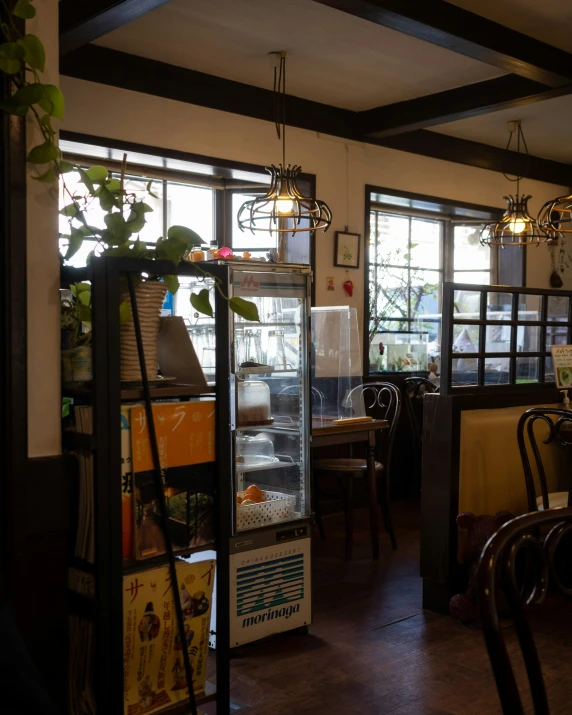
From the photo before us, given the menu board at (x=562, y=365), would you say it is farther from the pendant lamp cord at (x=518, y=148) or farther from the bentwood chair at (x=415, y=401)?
the pendant lamp cord at (x=518, y=148)

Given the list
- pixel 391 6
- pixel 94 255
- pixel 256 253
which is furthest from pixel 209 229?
pixel 94 255

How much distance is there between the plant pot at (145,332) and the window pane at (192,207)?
9.62 feet

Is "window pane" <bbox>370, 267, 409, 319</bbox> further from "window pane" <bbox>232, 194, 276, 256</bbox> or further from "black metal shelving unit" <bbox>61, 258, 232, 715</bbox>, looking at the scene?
"black metal shelving unit" <bbox>61, 258, 232, 715</bbox>

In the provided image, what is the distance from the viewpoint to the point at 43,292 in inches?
81.9

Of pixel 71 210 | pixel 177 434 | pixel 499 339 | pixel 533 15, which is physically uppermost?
pixel 533 15

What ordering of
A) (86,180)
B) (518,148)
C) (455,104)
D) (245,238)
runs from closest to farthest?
(86,180)
(455,104)
(245,238)
(518,148)

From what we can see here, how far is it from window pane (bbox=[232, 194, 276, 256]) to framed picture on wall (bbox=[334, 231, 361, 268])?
45cm

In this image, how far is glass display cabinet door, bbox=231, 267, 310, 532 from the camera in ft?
10.2

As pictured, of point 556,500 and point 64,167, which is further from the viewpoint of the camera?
point 556,500

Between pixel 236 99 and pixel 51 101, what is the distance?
10.7 feet

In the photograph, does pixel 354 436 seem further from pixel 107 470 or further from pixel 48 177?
pixel 48 177

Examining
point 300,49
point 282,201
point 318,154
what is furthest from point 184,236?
point 318,154

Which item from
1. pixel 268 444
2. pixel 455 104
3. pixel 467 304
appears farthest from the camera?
pixel 467 304

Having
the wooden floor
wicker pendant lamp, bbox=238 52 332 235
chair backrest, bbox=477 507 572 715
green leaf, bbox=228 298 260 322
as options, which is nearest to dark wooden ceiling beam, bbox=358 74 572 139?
wicker pendant lamp, bbox=238 52 332 235
